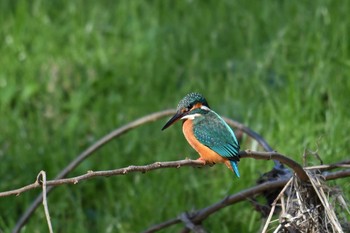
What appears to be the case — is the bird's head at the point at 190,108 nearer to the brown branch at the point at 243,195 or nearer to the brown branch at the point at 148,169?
the brown branch at the point at 148,169

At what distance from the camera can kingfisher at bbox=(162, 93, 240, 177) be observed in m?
2.98

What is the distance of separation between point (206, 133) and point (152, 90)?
7.95 ft

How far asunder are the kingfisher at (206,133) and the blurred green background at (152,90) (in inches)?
36.7

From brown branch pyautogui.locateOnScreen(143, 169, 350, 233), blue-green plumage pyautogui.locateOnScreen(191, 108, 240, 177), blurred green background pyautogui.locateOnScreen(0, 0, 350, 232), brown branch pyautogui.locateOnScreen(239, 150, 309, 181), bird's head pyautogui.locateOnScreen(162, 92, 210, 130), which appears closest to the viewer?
brown branch pyautogui.locateOnScreen(239, 150, 309, 181)

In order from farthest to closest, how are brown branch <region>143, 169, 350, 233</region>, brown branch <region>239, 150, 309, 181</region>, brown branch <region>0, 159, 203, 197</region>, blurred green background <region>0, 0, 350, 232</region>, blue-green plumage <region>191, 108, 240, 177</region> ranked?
blurred green background <region>0, 0, 350, 232</region> < brown branch <region>143, 169, 350, 233</region> < blue-green plumage <region>191, 108, 240, 177</region> < brown branch <region>239, 150, 309, 181</region> < brown branch <region>0, 159, 203, 197</region>

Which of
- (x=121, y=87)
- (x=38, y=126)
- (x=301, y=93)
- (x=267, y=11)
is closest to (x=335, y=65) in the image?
(x=301, y=93)

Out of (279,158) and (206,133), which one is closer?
(279,158)

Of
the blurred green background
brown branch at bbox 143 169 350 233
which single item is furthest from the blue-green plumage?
the blurred green background

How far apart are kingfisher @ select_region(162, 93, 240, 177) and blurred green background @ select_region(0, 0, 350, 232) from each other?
36.7 inches

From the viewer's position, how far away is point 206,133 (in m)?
3.06

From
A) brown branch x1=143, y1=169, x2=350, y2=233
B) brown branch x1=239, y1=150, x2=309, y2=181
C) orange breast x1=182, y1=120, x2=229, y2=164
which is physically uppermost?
orange breast x1=182, y1=120, x2=229, y2=164

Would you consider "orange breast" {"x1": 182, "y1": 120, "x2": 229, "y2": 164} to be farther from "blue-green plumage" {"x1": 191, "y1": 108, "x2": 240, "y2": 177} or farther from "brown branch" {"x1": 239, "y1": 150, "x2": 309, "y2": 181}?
"brown branch" {"x1": 239, "y1": 150, "x2": 309, "y2": 181}

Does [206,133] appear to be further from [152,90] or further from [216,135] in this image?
[152,90]

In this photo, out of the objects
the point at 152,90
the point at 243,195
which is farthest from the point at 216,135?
the point at 152,90
